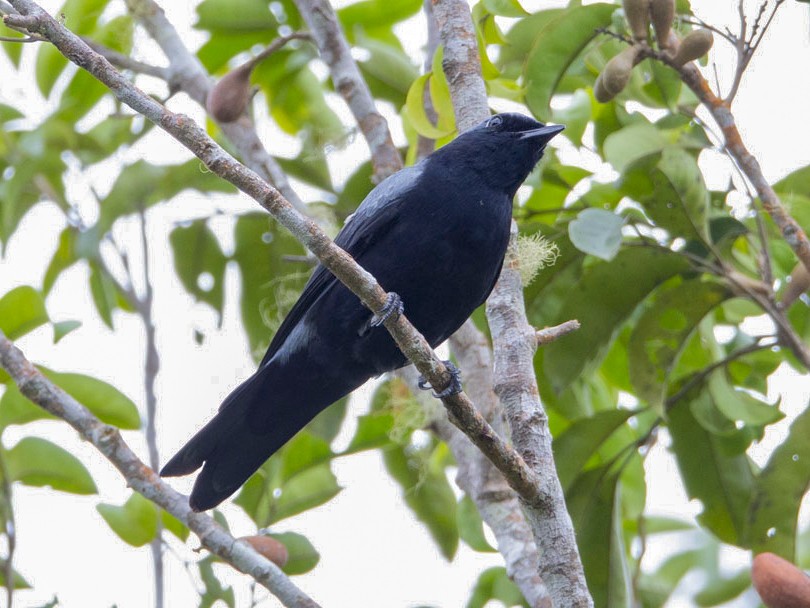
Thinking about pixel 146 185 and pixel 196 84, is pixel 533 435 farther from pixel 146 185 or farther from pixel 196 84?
pixel 196 84

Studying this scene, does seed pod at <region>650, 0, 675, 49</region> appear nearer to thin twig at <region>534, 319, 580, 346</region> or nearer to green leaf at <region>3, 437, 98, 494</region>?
thin twig at <region>534, 319, 580, 346</region>

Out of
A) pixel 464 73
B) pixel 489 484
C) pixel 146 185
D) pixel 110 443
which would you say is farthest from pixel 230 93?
pixel 489 484

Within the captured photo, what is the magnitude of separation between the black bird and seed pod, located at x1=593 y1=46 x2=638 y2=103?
552 mm

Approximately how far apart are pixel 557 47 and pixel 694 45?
0.65 m

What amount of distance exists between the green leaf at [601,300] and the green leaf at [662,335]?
0.07 meters

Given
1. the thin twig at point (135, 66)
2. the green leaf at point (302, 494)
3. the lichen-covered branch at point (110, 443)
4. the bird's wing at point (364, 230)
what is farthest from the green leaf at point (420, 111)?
the lichen-covered branch at point (110, 443)

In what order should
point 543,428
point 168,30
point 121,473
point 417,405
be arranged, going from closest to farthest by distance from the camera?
1. point 543,428
2. point 121,473
3. point 417,405
4. point 168,30

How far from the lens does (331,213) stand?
4.64 m

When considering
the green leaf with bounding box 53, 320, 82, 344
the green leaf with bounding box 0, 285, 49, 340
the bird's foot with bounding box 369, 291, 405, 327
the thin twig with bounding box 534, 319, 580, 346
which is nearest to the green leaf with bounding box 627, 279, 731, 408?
the thin twig with bounding box 534, 319, 580, 346

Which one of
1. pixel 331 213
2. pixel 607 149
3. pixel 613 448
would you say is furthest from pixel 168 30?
pixel 613 448

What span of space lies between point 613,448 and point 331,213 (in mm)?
1510

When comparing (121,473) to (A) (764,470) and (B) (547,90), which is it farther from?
(A) (764,470)

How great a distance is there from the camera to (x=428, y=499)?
4.64 meters

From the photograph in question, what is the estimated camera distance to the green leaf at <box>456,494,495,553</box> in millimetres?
4133
